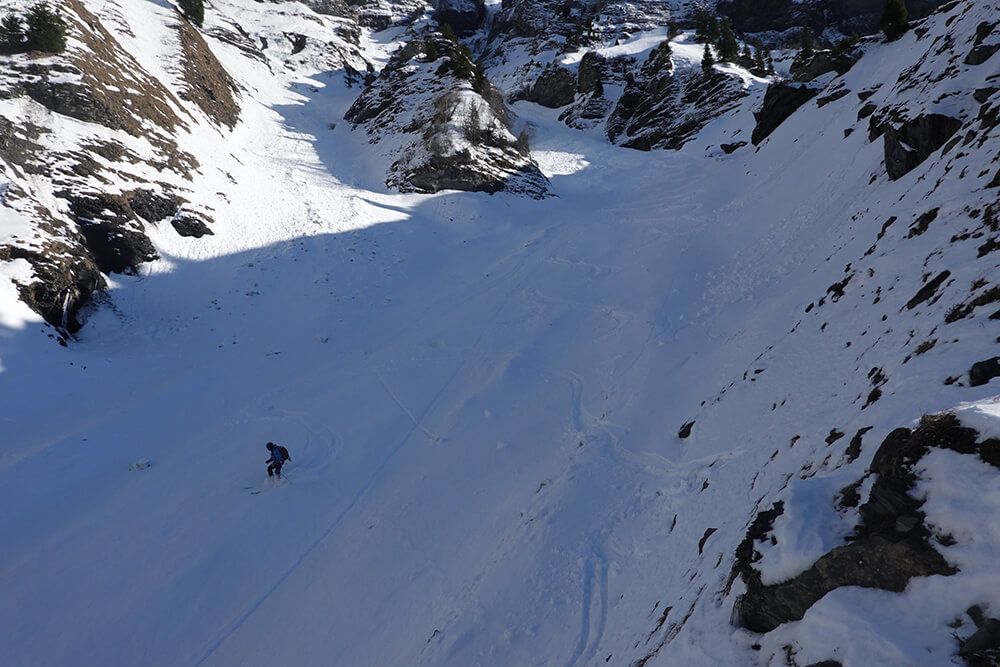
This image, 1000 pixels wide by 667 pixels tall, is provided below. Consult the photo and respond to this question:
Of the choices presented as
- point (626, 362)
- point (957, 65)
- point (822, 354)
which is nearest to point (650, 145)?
point (957, 65)

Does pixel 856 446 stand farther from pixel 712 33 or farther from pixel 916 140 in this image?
pixel 712 33

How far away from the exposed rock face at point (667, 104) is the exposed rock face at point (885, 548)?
46067mm

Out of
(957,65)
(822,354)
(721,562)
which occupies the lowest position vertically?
(721,562)

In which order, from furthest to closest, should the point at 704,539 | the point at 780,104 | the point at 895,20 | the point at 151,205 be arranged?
the point at 780,104 → the point at 895,20 → the point at 151,205 → the point at 704,539

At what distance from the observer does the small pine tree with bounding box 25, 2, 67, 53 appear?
26.2 metres

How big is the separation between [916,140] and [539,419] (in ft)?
46.4

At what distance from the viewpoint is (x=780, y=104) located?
111ft

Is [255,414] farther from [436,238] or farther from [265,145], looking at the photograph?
[265,145]

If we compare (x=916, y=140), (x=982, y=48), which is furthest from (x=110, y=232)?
(x=982, y=48)

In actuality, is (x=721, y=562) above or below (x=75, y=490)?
above

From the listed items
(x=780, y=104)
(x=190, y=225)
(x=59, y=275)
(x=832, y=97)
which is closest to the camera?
(x=59, y=275)

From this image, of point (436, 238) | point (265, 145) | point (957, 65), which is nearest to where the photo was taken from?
point (957, 65)

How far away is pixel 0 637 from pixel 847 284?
61.5 ft

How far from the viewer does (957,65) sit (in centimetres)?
1728
